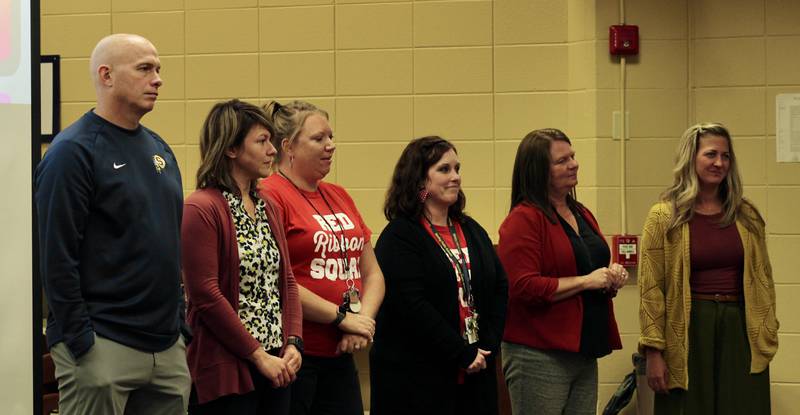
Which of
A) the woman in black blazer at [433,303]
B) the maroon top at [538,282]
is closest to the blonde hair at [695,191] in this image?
the maroon top at [538,282]

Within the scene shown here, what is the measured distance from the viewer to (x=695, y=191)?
3.50 metres

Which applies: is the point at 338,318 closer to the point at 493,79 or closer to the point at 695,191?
the point at 695,191

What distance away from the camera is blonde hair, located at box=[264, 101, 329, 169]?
3.06 meters

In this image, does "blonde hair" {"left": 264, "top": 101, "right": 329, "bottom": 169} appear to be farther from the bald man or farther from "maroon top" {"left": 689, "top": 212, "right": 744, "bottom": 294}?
"maroon top" {"left": 689, "top": 212, "right": 744, "bottom": 294}

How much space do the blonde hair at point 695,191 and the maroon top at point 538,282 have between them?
1.41 feet

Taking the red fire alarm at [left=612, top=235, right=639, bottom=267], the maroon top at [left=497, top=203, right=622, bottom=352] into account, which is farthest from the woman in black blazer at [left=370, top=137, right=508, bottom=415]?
the red fire alarm at [left=612, top=235, right=639, bottom=267]

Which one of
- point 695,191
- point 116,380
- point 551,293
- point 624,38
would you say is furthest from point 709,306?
point 116,380

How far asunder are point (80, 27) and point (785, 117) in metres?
3.48

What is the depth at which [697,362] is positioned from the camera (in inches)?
136

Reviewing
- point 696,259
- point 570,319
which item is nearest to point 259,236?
point 570,319

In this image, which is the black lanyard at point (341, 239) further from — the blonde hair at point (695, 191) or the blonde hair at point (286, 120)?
the blonde hair at point (695, 191)

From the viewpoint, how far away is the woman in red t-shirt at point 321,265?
2904 millimetres

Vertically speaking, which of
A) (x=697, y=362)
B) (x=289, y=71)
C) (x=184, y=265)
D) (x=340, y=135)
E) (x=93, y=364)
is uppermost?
(x=289, y=71)

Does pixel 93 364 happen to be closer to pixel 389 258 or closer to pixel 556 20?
pixel 389 258
